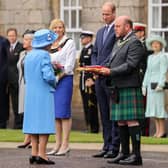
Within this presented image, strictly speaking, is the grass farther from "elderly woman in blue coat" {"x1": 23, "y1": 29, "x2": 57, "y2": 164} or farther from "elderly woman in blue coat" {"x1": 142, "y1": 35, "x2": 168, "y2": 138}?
"elderly woman in blue coat" {"x1": 23, "y1": 29, "x2": 57, "y2": 164}

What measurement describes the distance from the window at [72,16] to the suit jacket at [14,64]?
2.80 m

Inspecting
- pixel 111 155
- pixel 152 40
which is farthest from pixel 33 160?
pixel 152 40

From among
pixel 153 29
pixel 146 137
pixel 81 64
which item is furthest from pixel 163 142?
pixel 153 29

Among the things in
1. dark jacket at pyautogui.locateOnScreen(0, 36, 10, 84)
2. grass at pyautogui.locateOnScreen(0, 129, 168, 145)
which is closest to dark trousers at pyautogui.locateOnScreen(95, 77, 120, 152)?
grass at pyautogui.locateOnScreen(0, 129, 168, 145)

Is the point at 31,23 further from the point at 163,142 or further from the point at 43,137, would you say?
the point at 43,137

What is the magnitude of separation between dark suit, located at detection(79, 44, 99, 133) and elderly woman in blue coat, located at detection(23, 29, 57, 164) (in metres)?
6.67

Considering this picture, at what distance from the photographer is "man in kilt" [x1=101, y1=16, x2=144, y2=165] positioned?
43.1 ft

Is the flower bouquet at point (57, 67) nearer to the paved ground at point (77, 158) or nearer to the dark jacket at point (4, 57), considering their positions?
the paved ground at point (77, 158)

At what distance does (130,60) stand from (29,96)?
142 centimetres

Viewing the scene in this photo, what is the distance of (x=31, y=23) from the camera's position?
2330 cm

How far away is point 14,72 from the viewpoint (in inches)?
816

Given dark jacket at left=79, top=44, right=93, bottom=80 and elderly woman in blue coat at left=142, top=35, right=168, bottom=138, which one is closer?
elderly woman in blue coat at left=142, top=35, right=168, bottom=138

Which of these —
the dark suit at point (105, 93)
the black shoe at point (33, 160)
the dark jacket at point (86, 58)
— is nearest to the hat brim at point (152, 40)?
the dark jacket at point (86, 58)

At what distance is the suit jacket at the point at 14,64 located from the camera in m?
20.6
